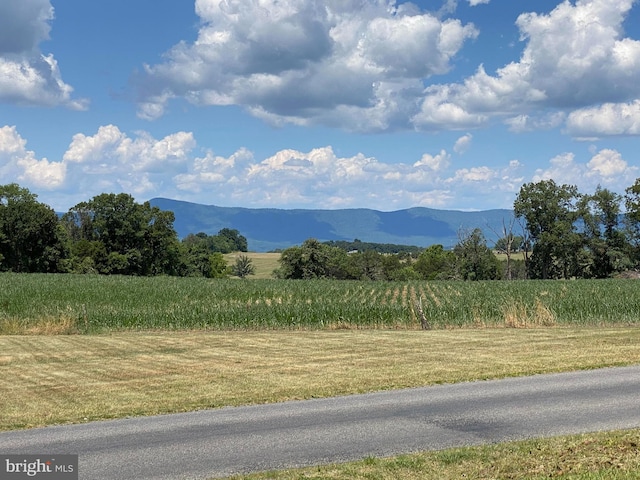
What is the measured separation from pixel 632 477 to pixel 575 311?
2232 cm

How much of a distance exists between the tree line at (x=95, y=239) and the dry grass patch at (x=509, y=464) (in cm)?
8726

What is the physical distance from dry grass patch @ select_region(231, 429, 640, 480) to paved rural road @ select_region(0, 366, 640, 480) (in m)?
0.47

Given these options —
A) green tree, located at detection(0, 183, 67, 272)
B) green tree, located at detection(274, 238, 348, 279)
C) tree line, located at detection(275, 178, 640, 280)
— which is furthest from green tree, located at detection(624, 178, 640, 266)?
green tree, located at detection(0, 183, 67, 272)

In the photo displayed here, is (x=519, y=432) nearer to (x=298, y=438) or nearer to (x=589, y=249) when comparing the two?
(x=298, y=438)

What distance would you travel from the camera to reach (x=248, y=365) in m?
16.2

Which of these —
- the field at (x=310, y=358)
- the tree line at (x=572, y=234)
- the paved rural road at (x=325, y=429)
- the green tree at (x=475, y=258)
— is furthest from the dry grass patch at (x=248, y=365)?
the green tree at (x=475, y=258)

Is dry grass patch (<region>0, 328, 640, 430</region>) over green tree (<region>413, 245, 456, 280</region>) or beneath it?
beneath

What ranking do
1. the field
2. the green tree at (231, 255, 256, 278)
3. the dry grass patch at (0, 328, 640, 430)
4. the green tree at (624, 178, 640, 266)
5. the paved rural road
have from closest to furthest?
the field, the paved rural road, the dry grass patch at (0, 328, 640, 430), the green tree at (624, 178, 640, 266), the green tree at (231, 255, 256, 278)

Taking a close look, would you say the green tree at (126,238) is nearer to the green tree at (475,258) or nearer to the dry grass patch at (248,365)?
the green tree at (475,258)

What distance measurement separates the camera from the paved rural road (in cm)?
812

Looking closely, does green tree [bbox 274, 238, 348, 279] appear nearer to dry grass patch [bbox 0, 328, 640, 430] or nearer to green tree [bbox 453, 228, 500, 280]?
green tree [bbox 453, 228, 500, 280]

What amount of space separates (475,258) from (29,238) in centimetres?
6932

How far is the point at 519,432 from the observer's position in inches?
356

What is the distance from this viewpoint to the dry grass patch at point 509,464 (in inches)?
280
